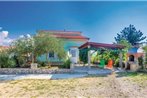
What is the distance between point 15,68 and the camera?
24344 mm

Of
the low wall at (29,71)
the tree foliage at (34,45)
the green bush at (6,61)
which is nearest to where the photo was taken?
the low wall at (29,71)

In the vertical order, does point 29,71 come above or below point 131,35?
below

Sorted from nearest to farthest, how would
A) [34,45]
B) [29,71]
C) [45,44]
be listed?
1. [29,71]
2. [45,44]
3. [34,45]

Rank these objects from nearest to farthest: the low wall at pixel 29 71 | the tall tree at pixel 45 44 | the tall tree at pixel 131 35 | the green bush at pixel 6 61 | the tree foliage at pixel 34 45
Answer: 1. the low wall at pixel 29 71
2. the green bush at pixel 6 61
3. the tree foliage at pixel 34 45
4. the tall tree at pixel 45 44
5. the tall tree at pixel 131 35

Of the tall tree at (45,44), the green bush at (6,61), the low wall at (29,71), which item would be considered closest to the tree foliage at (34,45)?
the tall tree at (45,44)

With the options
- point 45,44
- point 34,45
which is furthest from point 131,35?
point 34,45

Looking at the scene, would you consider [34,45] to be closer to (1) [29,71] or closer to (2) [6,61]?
(1) [29,71]

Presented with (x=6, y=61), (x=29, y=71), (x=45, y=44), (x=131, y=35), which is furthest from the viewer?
(x=131, y=35)

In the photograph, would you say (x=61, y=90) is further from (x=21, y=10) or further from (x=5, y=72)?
(x=21, y=10)

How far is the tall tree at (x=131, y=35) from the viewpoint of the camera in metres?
65.2

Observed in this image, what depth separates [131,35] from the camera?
66125 mm

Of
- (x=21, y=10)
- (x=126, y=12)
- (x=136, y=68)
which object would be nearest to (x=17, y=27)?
(x=21, y=10)

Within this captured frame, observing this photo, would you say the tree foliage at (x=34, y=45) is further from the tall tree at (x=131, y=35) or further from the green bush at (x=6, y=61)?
the tall tree at (x=131, y=35)

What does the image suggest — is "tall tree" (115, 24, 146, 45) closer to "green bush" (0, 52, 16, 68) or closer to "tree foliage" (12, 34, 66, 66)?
"tree foliage" (12, 34, 66, 66)
